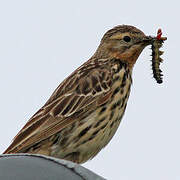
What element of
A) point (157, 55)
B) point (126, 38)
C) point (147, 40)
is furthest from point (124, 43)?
point (157, 55)

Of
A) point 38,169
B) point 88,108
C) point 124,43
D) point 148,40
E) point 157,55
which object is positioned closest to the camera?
point 38,169

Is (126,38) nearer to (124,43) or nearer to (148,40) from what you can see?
(124,43)

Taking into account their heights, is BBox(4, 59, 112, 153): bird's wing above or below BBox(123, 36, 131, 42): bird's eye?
below

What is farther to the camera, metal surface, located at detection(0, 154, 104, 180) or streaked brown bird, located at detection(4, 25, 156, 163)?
streaked brown bird, located at detection(4, 25, 156, 163)

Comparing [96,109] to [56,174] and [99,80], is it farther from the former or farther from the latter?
[56,174]

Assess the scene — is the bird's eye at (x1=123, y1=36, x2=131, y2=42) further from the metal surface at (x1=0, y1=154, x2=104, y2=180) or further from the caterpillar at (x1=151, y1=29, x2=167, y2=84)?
the metal surface at (x1=0, y1=154, x2=104, y2=180)

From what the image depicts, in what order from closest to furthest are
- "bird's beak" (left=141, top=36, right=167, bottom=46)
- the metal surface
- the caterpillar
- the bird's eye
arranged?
the metal surface, the caterpillar, "bird's beak" (left=141, top=36, right=167, bottom=46), the bird's eye

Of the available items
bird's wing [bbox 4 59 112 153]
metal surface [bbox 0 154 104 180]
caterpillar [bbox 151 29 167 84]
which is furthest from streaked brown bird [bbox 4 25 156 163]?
metal surface [bbox 0 154 104 180]
